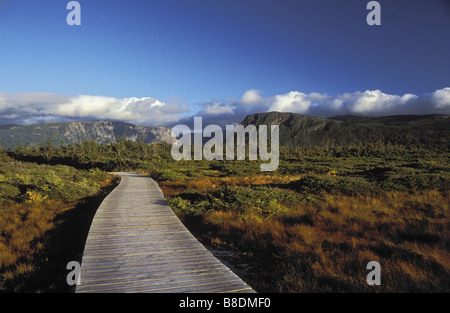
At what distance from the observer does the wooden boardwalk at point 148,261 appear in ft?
15.8

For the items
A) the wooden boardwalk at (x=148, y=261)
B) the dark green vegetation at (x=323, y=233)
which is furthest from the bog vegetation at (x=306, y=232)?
the wooden boardwalk at (x=148, y=261)

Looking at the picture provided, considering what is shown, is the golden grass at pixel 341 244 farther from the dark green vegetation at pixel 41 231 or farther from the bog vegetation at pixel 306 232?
the dark green vegetation at pixel 41 231

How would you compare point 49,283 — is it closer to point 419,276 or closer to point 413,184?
point 419,276

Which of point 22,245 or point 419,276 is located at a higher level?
point 419,276

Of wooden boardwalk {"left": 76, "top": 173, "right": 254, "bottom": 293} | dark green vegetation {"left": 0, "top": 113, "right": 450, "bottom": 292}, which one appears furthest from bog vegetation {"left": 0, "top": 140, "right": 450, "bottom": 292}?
wooden boardwalk {"left": 76, "top": 173, "right": 254, "bottom": 293}

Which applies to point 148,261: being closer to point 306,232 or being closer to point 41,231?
point 306,232

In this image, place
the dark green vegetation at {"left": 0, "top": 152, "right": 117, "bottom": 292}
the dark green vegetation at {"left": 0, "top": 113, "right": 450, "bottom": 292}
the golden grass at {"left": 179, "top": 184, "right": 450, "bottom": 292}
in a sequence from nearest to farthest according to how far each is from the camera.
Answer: the golden grass at {"left": 179, "top": 184, "right": 450, "bottom": 292}
the dark green vegetation at {"left": 0, "top": 113, "right": 450, "bottom": 292}
the dark green vegetation at {"left": 0, "top": 152, "right": 117, "bottom": 292}

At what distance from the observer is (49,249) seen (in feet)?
25.6

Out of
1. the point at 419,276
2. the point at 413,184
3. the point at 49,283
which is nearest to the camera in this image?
the point at 419,276

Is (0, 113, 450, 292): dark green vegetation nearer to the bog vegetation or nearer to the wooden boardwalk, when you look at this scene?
the bog vegetation

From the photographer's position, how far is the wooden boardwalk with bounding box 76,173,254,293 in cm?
483

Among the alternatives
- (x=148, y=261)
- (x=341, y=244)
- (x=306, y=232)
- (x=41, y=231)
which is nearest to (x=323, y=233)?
(x=306, y=232)
